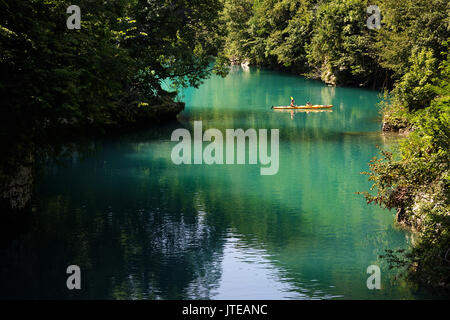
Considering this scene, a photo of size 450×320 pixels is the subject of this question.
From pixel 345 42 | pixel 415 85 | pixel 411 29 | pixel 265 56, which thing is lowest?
pixel 415 85

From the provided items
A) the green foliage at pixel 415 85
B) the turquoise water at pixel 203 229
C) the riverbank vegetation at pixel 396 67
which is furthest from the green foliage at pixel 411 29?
the turquoise water at pixel 203 229

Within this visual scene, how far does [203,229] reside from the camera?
1742cm

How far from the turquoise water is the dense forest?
3.65ft

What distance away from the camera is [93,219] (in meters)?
18.2

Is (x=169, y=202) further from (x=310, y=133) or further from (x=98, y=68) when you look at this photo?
(x=310, y=133)

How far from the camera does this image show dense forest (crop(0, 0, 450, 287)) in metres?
14.5

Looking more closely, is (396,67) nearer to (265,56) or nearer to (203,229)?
(203,229)

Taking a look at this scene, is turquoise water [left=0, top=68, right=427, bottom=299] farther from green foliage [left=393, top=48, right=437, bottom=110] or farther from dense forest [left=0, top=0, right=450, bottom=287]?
green foliage [left=393, top=48, right=437, bottom=110]

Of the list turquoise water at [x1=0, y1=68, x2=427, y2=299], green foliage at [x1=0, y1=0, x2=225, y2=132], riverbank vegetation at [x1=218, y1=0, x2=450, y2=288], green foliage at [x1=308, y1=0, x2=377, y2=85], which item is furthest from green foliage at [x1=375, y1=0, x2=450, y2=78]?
green foliage at [x1=0, y1=0, x2=225, y2=132]

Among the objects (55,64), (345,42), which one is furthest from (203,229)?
(345,42)

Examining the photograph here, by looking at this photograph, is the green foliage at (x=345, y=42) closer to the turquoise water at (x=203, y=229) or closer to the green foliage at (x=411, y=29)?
the green foliage at (x=411, y=29)

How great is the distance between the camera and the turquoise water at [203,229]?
44.8ft

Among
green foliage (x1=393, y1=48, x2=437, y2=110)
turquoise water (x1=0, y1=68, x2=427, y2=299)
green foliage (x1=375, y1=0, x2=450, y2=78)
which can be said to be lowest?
turquoise water (x1=0, y1=68, x2=427, y2=299)

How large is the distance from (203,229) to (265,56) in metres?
61.7
